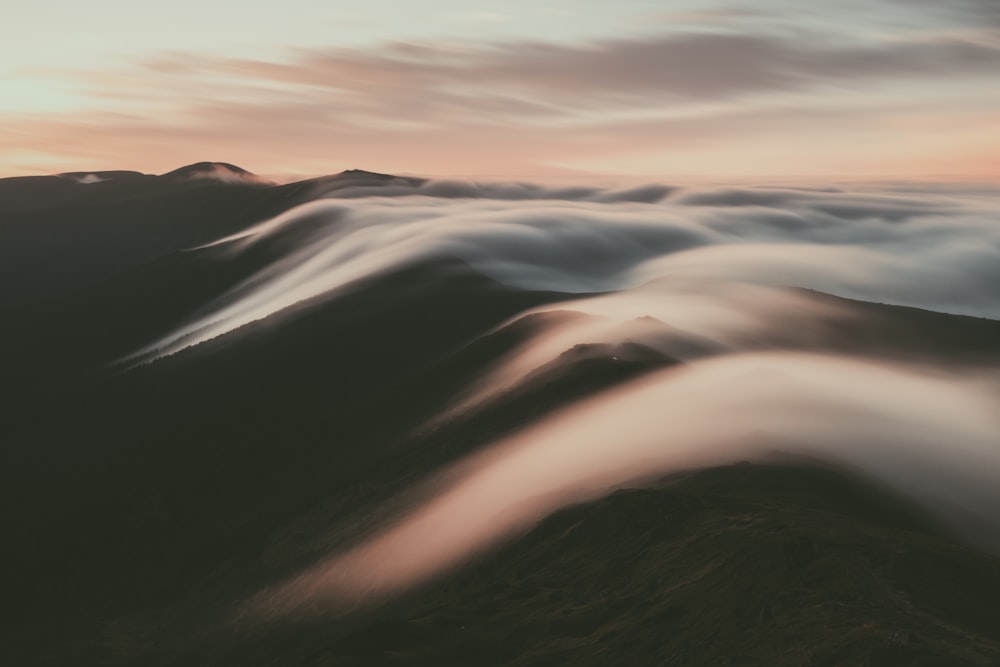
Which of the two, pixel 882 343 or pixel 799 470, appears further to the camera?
pixel 882 343

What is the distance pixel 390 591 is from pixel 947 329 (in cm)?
8521

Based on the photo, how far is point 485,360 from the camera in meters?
92.4

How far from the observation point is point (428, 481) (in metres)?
68.1

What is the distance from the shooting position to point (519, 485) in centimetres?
5888

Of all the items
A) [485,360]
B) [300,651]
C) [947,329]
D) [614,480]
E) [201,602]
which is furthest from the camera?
[947,329]

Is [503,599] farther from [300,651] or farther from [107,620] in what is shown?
[107,620]

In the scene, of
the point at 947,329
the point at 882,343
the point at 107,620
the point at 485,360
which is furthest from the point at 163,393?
the point at 947,329

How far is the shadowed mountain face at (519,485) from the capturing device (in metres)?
36.4

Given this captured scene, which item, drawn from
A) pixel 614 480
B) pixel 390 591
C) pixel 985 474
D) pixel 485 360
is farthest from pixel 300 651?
pixel 485 360

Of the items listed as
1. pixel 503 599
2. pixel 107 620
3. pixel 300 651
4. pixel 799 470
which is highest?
pixel 799 470

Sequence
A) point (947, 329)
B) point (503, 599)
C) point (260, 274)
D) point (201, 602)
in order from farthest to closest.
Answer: point (260, 274) → point (947, 329) → point (201, 602) → point (503, 599)

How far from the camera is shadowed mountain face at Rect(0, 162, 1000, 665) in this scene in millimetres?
36375

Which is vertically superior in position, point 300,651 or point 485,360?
point 485,360

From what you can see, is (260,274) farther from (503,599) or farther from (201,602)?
(503,599)
